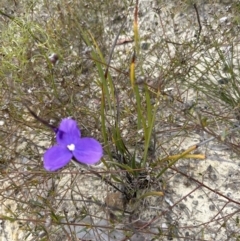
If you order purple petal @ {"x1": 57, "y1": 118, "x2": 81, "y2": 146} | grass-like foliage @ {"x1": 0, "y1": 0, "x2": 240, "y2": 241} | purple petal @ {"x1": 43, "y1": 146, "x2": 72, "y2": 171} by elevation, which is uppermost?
grass-like foliage @ {"x1": 0, "y1": 0, "x2": 240, "y2": 241}

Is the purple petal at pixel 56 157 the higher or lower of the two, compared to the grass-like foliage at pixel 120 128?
lower

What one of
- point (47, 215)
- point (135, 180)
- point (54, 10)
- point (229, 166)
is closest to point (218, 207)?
point (229, 166)

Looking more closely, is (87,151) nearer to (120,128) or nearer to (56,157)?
(56,157)

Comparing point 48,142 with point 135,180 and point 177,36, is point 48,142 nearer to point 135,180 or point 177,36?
point 135,180

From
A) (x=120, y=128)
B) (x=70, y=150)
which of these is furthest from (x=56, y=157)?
(x=120, y=128)

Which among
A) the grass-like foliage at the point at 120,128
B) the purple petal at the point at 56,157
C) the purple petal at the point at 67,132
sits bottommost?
the purple petal at the point at 56,157

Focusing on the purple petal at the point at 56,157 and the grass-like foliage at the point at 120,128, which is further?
the grass-like foliage at the point at 120,128
